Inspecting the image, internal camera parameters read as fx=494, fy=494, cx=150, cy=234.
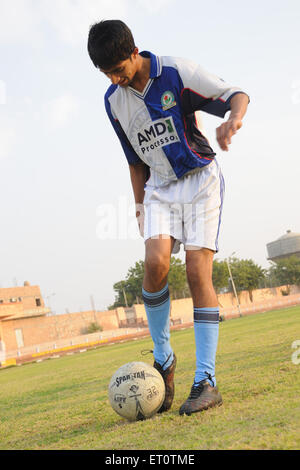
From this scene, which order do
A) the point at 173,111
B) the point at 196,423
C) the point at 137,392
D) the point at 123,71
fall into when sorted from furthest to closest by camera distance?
1. the point at 173,111
2. the point at 123,71
3. the point at 137,392
4. the point at 196,423

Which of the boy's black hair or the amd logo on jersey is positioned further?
the amd logo on jersey

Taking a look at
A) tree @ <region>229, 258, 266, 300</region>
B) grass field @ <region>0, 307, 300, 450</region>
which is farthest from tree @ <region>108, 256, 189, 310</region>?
grass field @ <region>0, 307, 300, 450</region>

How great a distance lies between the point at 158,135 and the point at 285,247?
86.4m

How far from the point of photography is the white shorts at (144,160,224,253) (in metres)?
3.59

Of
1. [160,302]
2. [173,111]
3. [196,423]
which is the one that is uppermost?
[173,111]

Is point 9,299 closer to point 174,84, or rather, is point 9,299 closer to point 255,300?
point 255,300

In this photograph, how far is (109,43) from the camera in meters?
3.27

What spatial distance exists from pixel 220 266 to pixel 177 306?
8481 mm

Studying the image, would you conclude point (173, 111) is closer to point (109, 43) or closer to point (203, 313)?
point (109, 43)

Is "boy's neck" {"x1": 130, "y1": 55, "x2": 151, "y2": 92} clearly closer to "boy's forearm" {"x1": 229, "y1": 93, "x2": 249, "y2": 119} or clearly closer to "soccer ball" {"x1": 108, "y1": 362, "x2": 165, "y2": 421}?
"boy's forearm" {"x1": 229, "y1": 93, "x2": 249, "y2": 119}

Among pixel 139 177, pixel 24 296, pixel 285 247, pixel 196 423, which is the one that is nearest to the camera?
pixel 196 423

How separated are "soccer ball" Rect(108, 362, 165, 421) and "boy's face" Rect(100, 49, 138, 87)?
1992mm

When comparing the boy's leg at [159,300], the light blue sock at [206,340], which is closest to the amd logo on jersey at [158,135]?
the boy's leg at [159,300]

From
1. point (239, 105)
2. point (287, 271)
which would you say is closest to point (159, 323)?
point (239, 105)
